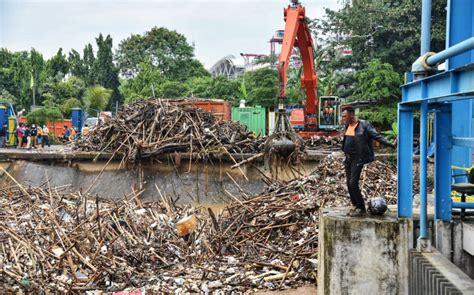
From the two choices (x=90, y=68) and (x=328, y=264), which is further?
(x=90, y=68)

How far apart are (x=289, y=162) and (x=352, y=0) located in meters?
18.1

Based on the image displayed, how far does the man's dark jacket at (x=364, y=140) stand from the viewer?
6355 mm

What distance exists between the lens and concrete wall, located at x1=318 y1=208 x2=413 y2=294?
586cm

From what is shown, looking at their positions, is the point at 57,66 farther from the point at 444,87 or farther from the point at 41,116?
the point at 444,87

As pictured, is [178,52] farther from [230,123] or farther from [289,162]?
[289,162]

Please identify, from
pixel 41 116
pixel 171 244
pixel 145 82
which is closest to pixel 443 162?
pixel 171 244

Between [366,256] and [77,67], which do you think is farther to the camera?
[77,67]

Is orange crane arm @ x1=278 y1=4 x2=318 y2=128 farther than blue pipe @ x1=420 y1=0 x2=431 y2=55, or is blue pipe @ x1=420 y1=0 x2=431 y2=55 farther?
orange crane arm @ x1=278 y1=4 x2=318 y2=128

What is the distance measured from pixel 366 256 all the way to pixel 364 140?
1502 mm

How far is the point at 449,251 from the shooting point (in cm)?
580

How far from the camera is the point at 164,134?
52.0ft

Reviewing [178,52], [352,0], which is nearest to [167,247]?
[352,0]

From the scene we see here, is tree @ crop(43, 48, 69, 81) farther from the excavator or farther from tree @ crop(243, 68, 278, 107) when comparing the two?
the excavator

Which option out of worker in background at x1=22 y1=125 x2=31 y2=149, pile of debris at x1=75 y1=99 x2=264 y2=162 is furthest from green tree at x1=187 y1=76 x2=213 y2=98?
pile of debris at x1=75 y1=99 x2=264 y2=162
